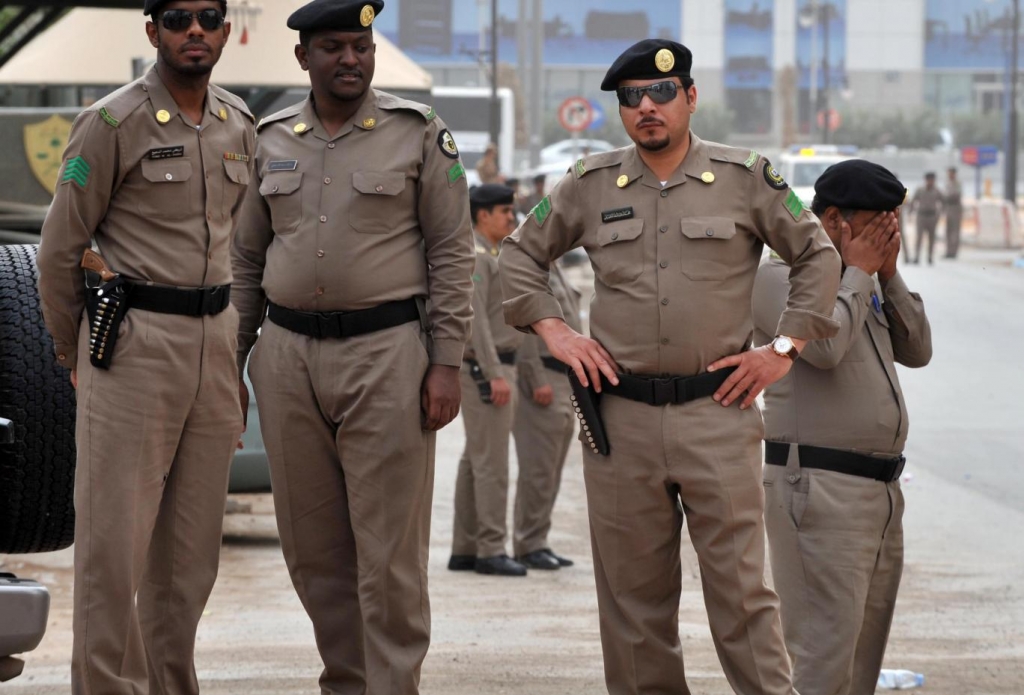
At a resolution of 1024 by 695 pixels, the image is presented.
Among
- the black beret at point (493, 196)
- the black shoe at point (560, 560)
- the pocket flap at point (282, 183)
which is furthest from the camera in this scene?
the black beret at point (493, 196)

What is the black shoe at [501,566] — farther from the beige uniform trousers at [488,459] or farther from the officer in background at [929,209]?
the officer in background at [929,209]

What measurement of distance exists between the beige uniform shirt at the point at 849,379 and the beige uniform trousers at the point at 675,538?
0.42 meters

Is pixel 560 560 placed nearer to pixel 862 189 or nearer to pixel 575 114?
pixel 862 189

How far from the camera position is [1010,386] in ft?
47.8

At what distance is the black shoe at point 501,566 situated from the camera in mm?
8164

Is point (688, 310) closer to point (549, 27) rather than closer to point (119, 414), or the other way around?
point (119, 414)

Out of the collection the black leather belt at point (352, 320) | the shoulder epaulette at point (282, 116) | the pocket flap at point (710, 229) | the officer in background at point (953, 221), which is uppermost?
the shoulder epaulette at point (282, 116)

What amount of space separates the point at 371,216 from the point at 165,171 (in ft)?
1.89

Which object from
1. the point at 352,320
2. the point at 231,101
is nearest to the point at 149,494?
the point at 352,320

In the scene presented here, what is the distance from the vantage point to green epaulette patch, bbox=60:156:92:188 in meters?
4.31

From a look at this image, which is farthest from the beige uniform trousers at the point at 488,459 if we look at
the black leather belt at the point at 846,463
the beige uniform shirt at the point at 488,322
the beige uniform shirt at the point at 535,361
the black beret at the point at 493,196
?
the black leather belt at the point at 846,463

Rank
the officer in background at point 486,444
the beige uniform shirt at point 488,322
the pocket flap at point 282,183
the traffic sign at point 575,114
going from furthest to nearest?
the traffic sign at point 575,114
the officer in background at point 486,444
the beige uniform shirt at point 488,322
the pocket flap at point 282,183

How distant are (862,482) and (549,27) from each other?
3290 inches

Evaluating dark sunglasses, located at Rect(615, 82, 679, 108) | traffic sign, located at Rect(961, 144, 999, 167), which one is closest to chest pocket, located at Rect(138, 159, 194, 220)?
dark sunglasses, located at Rect(615, 82, 679, 108)
